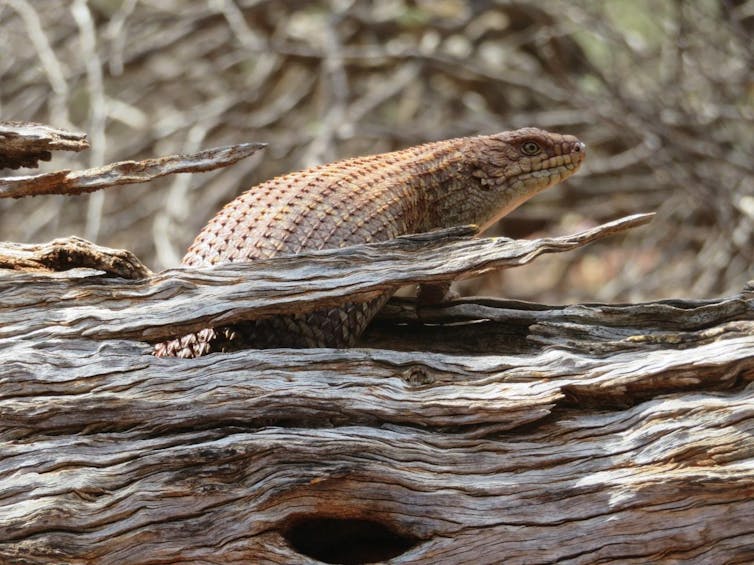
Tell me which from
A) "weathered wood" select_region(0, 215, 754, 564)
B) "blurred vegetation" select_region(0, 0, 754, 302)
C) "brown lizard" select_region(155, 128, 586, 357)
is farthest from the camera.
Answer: "blurred vegetation" select_region(0, 0, 754, 302)

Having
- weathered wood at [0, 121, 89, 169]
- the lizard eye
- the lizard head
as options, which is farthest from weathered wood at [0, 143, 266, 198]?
the lizard eye

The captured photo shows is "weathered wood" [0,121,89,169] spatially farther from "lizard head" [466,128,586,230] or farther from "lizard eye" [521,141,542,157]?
"lizard eye" [521,141,542,157]

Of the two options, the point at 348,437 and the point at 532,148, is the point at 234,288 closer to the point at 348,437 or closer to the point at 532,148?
the point at 348,437

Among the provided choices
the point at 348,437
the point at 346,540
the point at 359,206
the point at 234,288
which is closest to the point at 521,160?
the point at 359,206

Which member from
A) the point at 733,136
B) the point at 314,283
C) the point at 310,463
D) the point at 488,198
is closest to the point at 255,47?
the point at 488,198

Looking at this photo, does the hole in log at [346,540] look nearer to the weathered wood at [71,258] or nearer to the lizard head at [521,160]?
the weathered wood at [71,258]

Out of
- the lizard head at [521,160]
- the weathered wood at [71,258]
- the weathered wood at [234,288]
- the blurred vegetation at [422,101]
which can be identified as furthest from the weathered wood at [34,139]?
the blurred vegetation at [422,101]

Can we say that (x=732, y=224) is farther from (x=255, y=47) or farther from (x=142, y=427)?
(x=142, y=427)
